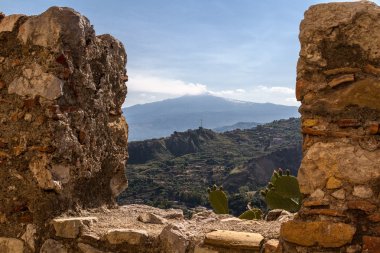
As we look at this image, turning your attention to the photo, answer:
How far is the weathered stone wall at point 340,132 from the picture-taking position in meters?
2.34

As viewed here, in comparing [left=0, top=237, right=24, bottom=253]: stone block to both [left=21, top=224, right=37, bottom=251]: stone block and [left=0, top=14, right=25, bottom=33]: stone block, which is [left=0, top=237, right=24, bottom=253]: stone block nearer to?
[left=21, top=224, right=37, bottom=251]: stone block

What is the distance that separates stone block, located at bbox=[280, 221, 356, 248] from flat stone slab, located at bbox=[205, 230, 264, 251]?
19 centimetres

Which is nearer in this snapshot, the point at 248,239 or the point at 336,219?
the point at 336,219

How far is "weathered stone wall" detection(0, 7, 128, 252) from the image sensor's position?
303 cm

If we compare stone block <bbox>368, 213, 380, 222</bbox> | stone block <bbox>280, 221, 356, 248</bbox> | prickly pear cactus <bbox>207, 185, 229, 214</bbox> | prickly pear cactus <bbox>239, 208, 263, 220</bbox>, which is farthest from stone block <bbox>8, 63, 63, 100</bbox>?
prickly pear cactus <bbox>207, 185, 229, 214</bbox>

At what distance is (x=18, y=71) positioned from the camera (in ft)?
10.4

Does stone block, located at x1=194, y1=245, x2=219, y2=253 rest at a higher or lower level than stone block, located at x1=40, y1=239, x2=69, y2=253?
higher

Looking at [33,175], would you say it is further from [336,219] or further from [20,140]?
[336,219]

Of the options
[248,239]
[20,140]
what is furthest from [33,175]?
[248,239]

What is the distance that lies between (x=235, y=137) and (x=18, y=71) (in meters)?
45.5

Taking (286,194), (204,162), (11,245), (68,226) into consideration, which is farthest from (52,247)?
(204,162)

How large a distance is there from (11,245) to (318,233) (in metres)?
1.98

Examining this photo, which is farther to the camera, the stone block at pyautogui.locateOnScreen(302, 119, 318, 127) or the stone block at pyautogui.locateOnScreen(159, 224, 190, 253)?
the stone block at pyautogui.locateOnScreen(159, 224, 190, 253)

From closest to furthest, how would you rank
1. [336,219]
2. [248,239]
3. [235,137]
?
1. [336,219]
2. [248,239]
3. [235,137]
